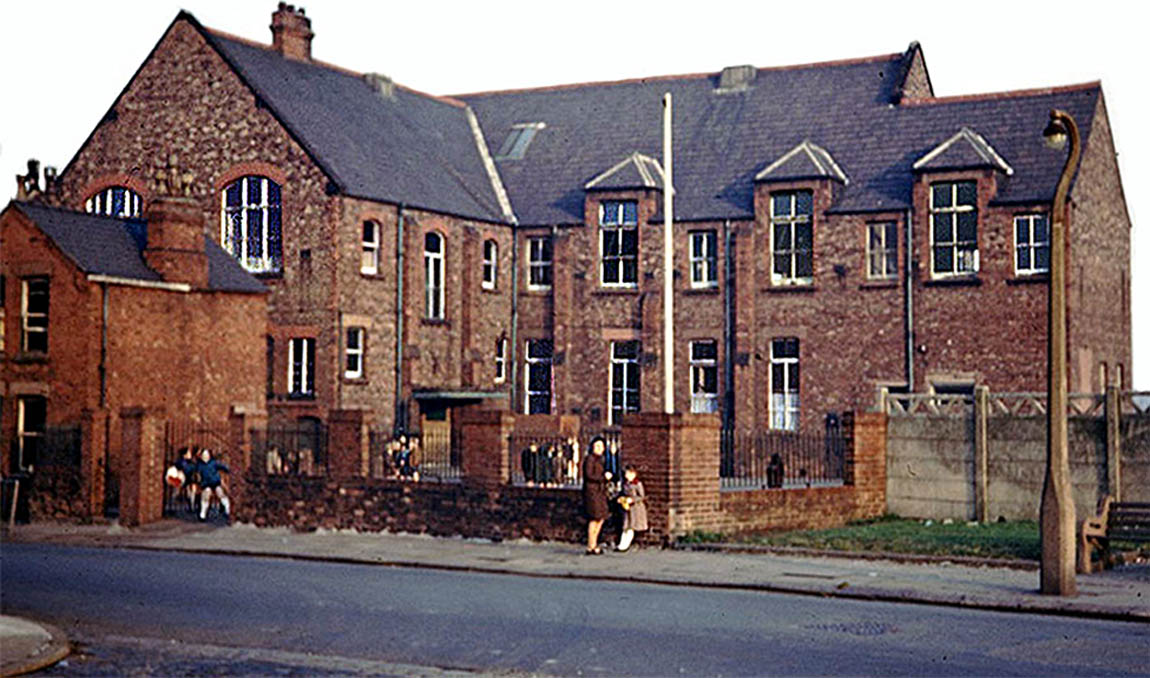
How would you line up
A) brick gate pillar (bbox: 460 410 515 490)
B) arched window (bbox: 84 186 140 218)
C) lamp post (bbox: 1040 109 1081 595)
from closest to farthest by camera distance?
lamp post (bbox: 1040 109 1081 595)
brick gate pillar (bbox: 460 410 515 490)
arched window (bbox: 84 186 140 218)

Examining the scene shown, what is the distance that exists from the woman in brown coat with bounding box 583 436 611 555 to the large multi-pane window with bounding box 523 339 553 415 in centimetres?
2256

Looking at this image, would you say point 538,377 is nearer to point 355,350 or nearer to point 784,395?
point 355,350

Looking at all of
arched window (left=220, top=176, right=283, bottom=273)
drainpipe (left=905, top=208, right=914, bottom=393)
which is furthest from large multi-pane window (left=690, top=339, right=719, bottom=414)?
arched window (left=220, top=176, right=283, bottom=273)

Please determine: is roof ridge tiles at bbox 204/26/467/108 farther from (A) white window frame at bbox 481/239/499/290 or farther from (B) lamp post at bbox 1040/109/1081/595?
(B) lamp post at bbox 1040/109/1081/595

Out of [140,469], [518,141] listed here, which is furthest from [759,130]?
[140,469]

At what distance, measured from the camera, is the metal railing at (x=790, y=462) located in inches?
1222

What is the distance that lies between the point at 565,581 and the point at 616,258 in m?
26.1

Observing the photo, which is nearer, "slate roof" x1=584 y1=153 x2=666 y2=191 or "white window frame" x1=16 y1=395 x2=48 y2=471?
"white window frame" x1=16 y1=395 x2=48 y2=471

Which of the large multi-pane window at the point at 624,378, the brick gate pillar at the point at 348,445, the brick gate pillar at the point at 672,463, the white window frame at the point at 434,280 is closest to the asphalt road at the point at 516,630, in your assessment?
the brick gate pillar at the point at 672,463

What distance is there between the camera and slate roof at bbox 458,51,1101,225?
43250mm

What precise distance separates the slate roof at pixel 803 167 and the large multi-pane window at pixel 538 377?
→ 343 inches

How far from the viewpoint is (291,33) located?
48031mm

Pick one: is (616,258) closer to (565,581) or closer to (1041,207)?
(1041,207)

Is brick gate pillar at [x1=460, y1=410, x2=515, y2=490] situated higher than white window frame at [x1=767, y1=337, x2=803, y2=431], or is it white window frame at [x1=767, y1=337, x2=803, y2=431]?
white window frame at [x1=767, y1=337, x2=803, y2=431]
